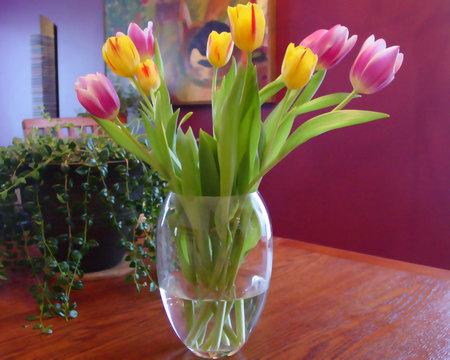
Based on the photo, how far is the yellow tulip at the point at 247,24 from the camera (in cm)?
42

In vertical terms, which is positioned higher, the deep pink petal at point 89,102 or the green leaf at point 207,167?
the deep pink petal at point 89,102

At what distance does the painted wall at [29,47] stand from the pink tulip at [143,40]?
3.67 metres

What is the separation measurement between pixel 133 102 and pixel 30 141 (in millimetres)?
2847

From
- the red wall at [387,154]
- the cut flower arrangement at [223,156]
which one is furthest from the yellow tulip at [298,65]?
the red wall at [387,154]

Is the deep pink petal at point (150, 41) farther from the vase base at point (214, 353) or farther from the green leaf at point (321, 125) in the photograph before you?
the vase base at point (214, 353)

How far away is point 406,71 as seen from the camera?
80.5 inches

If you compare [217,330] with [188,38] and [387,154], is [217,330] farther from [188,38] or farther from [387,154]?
[188,38]

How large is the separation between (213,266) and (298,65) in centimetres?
23

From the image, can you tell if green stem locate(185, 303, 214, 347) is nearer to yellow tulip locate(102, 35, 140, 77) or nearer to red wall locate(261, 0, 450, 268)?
yellow tulip locate(102, 35, 140, 77)

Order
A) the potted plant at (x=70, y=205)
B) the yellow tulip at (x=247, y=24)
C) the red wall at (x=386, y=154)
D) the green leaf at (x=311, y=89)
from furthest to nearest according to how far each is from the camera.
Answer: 1. the red wall at (x=386, y=154)
2. the potted plant at (x=70, y=205)
3. the green leaf at (x=311, y=89)
4. the yellow tulip at (x=247, y=24)

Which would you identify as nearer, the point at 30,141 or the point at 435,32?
the point at 30,141

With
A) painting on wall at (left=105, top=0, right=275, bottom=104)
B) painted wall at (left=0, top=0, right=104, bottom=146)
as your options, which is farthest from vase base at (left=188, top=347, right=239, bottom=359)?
painted wall at (left=0, top=0, right=104, bottom=146)

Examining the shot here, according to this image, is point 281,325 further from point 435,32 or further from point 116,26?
point 116,26

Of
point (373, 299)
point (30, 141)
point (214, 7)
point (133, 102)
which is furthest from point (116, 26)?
point (373, 299)
